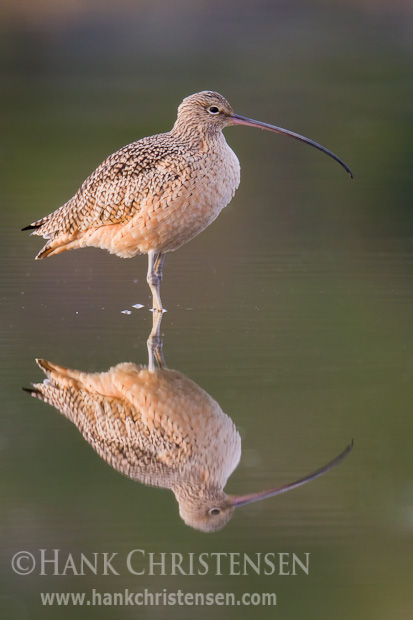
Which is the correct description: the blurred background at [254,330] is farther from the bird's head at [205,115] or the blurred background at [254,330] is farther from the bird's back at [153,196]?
the bird's head at [205,115]

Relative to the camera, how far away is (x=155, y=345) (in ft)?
20.5

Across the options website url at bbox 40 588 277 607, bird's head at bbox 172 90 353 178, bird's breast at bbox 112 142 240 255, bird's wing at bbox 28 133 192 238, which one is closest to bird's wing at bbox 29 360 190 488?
website url at bbox 40 588 277 607

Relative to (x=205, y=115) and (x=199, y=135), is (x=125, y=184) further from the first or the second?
(x=205, y=115)

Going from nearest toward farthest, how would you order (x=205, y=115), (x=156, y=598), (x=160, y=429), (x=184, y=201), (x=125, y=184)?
(x=156, y=598) → (x=160, y=429) → (x=184, y=201) → (x=125, y=184) → (x=205, y=115)

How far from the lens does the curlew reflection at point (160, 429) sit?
4371 mm

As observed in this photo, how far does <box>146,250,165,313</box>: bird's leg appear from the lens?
23.5 feet

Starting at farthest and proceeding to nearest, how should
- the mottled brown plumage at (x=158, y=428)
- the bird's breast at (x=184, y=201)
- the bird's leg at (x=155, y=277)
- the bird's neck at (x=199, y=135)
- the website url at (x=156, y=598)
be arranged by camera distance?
the bird's neck at (x=199, y=135)
the bird's leg at (x=155, y=277)
the bird's breast at (x=184, y=201)
the mottled brown plumage at (x=158, y=428)
the website url at (x=156, y=598)

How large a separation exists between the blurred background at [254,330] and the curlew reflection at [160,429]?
7 cm

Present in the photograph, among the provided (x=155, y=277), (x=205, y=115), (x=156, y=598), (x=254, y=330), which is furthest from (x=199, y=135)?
(x=156, y=598)

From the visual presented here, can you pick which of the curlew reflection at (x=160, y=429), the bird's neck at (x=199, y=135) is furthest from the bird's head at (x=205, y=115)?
the curlew reflection at (x=160, y=429)

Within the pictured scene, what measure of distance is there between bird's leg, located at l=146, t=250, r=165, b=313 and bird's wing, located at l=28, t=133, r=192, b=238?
0.32 metres

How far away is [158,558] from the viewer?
387 cm

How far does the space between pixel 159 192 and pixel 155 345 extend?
1.16 m

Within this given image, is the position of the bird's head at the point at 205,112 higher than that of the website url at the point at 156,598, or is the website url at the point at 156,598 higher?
the bird's head at the point at 205,112
